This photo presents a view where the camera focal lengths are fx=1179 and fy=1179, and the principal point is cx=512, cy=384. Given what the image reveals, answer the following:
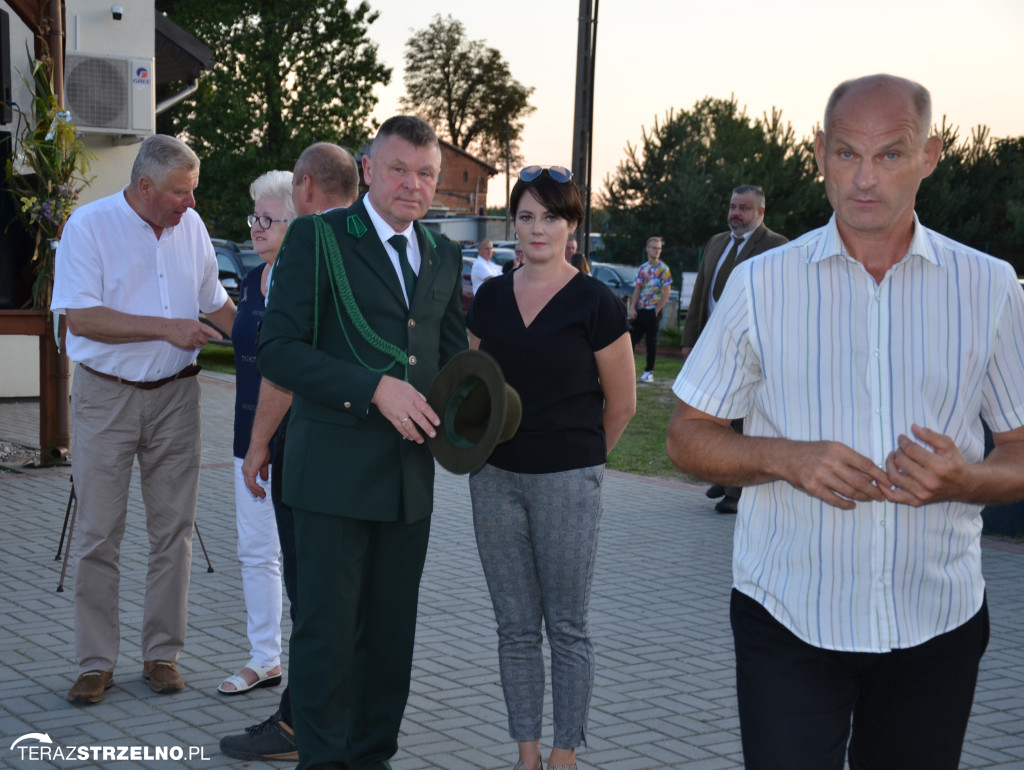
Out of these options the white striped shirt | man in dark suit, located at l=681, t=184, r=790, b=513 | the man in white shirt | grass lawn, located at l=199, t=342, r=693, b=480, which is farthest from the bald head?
the man in white shirt

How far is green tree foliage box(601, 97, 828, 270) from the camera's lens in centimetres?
4031

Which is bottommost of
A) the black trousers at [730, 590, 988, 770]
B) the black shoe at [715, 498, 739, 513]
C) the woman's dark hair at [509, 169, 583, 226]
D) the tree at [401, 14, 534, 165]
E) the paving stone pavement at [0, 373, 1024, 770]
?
the paving stone pavement at [0, 373, 1024, 770]

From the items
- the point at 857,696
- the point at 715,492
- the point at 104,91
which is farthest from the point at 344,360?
the point at 104,91

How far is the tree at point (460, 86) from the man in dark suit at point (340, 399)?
84.3 m

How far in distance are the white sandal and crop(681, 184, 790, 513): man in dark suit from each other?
14.0 feet

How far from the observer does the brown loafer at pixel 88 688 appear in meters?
4.62

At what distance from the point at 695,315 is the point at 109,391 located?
522cm

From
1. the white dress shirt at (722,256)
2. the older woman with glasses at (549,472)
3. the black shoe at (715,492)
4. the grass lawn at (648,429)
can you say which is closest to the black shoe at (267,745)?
the older woman with glasses at (549,472)

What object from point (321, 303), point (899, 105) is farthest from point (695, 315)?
point (899, 105)

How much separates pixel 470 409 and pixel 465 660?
7.56ft

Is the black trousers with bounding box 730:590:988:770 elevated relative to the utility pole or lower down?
lower down

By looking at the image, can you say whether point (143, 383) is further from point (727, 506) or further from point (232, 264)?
point (232, 264)

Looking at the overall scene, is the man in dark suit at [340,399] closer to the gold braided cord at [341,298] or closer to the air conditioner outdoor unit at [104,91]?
the gold braided cord at [341,298]

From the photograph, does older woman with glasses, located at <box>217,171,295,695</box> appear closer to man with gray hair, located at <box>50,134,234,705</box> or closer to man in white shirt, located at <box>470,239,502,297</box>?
man with gray hair, located at <box>50,134,234,705</box>
